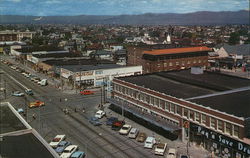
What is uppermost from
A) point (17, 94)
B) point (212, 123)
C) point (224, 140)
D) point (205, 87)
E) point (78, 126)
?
point (205, 87)

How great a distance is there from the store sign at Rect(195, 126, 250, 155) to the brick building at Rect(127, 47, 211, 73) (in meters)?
46.8

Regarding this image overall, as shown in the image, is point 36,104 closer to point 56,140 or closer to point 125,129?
point 56,140

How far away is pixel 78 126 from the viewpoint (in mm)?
40250

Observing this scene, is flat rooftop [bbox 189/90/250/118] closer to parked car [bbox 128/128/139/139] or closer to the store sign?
the store sign

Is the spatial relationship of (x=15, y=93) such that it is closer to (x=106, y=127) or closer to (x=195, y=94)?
(x=106, y=127)

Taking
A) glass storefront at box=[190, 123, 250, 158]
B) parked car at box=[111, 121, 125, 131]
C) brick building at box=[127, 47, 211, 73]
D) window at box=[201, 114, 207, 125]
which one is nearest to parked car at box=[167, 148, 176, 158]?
glass storefront at box=[190, 123, 250, 158]

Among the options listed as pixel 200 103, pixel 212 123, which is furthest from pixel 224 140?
pixel 200 103

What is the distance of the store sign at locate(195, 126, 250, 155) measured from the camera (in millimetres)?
27312

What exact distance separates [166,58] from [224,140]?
52092 mm

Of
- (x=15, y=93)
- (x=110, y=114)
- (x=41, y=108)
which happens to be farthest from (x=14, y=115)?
(x=15, y=93)

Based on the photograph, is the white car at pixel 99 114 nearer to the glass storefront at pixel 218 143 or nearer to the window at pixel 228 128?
the glass storefront at pixel 218 143

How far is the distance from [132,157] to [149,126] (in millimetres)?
10075

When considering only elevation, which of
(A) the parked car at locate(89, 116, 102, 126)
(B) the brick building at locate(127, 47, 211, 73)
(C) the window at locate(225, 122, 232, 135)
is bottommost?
(A) the parked car at locate(89, 116, 102, 126)

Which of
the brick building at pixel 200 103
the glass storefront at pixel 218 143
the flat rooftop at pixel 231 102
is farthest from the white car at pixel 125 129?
the flat rooftop at pixel 231 102
